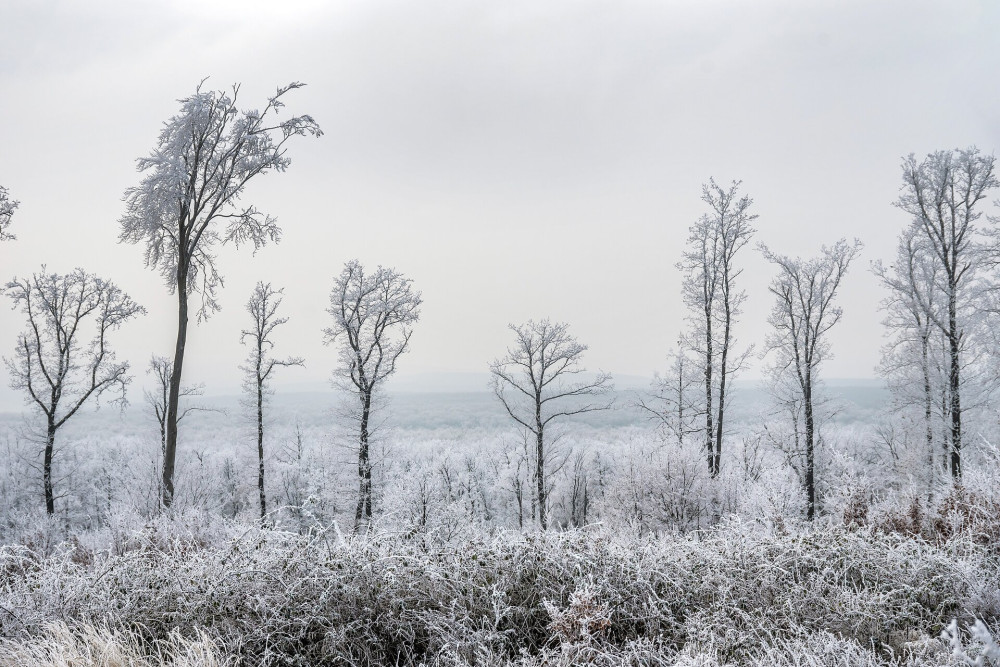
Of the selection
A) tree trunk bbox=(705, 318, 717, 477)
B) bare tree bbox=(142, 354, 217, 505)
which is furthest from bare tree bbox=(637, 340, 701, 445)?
bare tree bbox=(142, 354, 217, 505)

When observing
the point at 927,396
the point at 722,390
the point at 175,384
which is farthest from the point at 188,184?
the point at 927,396

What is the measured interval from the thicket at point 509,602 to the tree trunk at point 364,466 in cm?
1182

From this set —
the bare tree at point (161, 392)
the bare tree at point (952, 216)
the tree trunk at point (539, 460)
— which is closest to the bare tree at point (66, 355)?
the bare tree at point (161, 392)

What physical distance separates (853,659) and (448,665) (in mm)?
2906

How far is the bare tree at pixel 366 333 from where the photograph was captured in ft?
57.4

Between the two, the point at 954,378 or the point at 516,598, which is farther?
the point at 954,378

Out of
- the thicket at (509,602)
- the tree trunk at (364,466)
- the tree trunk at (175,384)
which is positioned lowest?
the tree trunk at (364,466)

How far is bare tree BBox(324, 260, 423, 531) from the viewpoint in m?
17.5

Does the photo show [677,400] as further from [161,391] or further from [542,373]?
[161,391]

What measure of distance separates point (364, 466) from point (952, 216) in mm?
18470

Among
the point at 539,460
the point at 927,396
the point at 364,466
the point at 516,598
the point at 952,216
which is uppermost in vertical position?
the point at 952,216

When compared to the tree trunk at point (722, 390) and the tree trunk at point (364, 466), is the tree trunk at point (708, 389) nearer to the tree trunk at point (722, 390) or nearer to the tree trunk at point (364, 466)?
the tree trunk at point (722, 390)

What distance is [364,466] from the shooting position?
56.6 feet

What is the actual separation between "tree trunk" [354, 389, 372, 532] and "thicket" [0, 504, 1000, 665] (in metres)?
11.8
